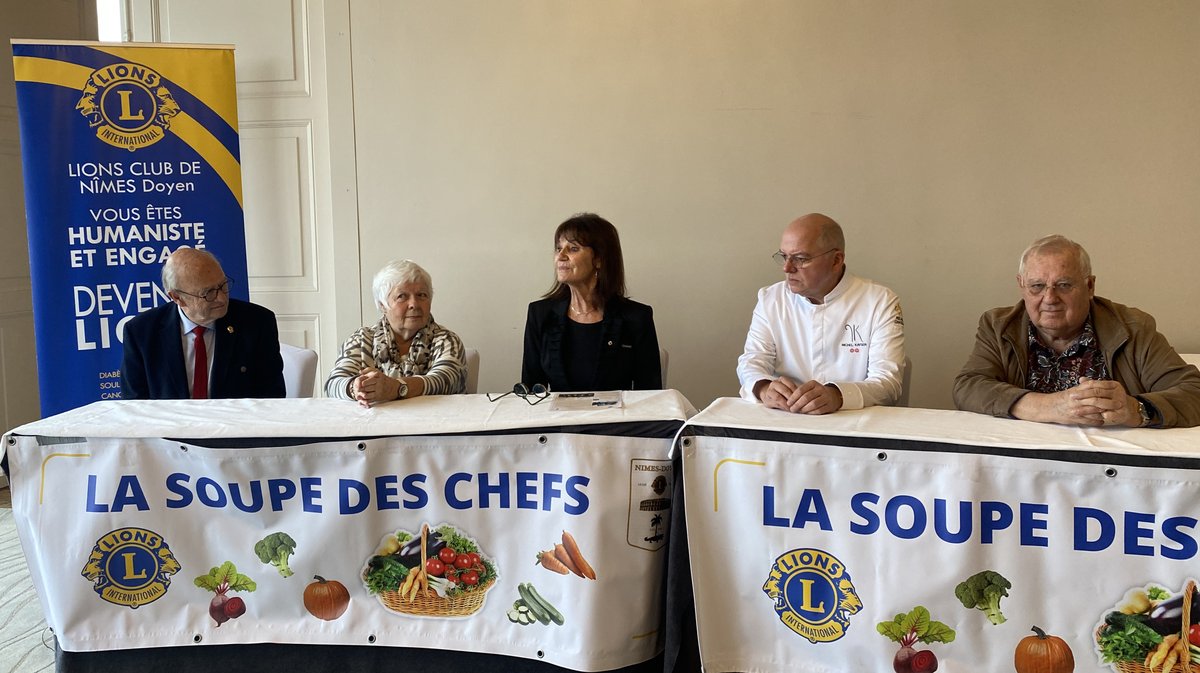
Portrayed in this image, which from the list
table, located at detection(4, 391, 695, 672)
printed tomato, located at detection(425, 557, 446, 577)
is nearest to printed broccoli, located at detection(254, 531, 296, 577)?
table, located at detection(4, 391, 695, 672)

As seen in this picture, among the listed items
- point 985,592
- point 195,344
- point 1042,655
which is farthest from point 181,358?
point 1042,655

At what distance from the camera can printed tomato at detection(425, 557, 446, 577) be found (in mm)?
1914

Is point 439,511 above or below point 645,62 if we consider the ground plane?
below

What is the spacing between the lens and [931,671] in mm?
1705

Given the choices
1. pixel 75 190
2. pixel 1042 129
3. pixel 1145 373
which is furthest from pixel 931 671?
pixel 75 190

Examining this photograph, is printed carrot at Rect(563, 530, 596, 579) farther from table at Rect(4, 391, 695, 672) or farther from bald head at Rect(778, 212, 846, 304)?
bald head at Rect(778, 212, 846, 304)

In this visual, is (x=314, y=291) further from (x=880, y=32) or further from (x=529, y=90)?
(x=880, y=32)

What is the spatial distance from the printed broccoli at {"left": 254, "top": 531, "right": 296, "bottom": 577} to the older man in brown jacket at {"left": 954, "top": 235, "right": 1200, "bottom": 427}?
1.67m

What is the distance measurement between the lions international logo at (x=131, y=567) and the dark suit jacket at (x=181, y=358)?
2.50 ft

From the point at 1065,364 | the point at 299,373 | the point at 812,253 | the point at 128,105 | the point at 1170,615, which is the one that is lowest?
the point at 1170,615

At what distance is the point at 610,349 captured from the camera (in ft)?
9.35

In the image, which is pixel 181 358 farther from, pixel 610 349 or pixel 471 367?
pixel 610 349

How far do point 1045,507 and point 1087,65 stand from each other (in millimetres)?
2510

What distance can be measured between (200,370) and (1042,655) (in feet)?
8.03
